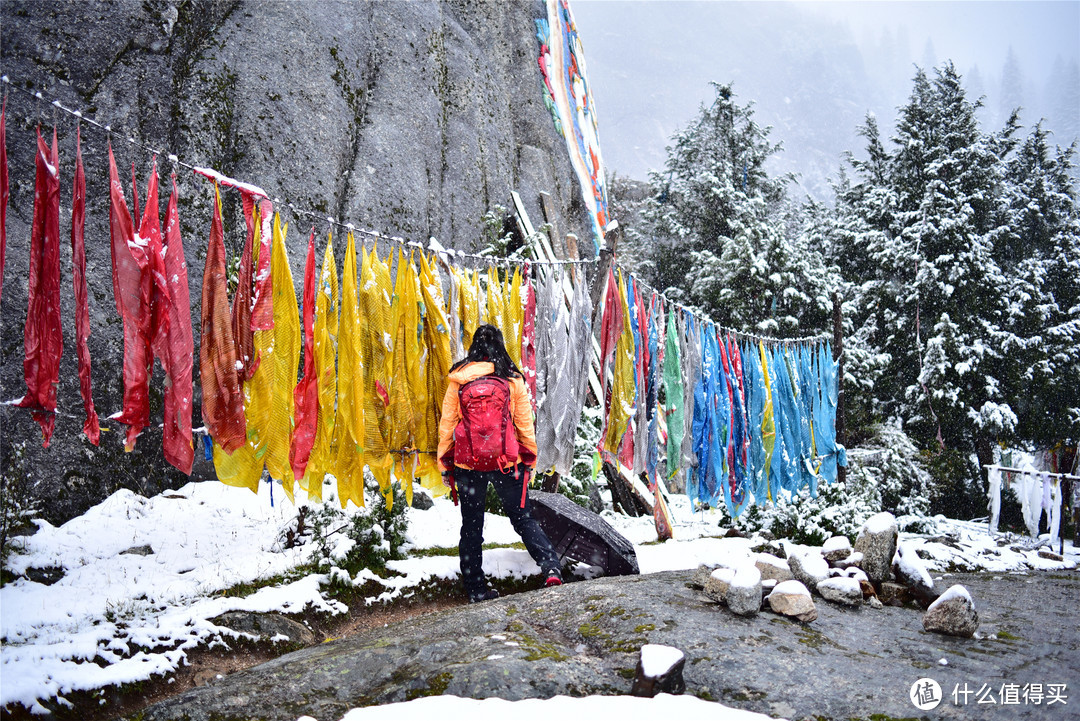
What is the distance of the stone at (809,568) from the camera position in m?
4.11

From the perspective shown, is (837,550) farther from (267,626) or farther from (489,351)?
(267,626)

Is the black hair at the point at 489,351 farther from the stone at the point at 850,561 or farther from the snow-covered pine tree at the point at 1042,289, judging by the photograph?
the snow-covered pine tree at the point at 1042,289

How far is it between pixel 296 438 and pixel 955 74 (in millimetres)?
19609

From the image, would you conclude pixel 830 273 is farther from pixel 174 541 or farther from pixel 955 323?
pixel 174 541

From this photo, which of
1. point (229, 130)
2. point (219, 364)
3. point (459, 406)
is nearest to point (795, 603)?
point (459, 406)

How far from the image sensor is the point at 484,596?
4.20m

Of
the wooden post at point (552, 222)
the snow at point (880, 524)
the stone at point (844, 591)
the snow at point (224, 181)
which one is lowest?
the stone at point (844, 591)

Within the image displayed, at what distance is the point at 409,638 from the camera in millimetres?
3092

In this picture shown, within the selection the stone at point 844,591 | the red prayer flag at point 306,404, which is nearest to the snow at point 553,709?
the red prayer flag at point 306,404

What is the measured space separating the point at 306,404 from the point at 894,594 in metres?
3.79

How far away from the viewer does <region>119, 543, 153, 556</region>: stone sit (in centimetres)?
430

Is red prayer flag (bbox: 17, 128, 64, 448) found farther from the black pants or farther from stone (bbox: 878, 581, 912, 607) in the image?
stone (bbox: 878, 581, 912, 607)

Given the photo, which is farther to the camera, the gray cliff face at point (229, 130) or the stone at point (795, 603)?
the gray cliff face at point (229, 130)

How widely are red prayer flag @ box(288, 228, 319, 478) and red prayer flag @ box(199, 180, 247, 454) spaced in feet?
1.05
